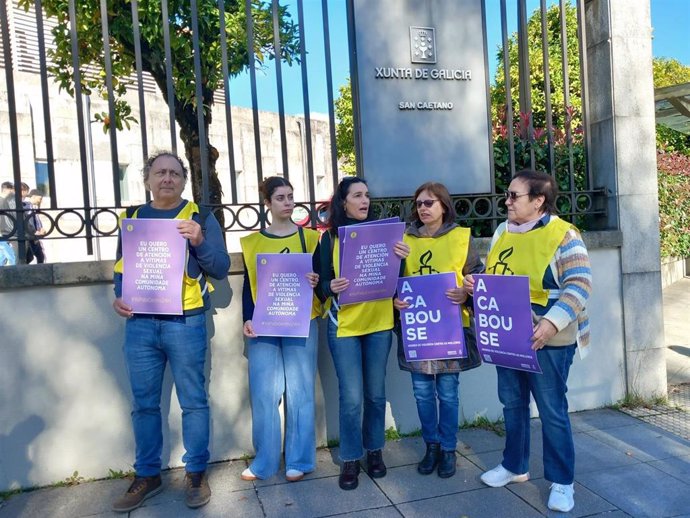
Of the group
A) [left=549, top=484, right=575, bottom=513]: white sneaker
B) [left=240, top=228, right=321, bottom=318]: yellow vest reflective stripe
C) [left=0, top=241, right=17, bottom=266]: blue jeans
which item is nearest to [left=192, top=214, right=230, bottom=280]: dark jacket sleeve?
[left=240, top=228, right=321, bottom=318]: yellow vest reflective stripe

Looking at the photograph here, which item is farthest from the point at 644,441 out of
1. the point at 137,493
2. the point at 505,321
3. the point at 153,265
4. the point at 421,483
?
the point at 153,265

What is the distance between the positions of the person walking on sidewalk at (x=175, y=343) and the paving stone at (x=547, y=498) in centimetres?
192

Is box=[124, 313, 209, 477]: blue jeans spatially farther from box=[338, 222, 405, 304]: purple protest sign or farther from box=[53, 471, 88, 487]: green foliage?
box=[338, 222, 405, 304]: purple protest sign

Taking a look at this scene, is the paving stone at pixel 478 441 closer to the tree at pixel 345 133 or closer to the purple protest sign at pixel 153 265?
the purple protest sign at pixel 153 265

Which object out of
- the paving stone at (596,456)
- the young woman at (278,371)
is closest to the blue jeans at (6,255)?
the young woman at (278,371)

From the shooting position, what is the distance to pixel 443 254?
3.55m

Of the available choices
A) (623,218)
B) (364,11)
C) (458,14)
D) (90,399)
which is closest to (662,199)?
(623,218)

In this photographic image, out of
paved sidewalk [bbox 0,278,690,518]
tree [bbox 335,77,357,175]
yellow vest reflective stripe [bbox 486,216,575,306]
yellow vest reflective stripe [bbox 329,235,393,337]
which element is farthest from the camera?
tree [bbox 335,77,357,175]

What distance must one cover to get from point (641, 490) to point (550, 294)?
1.42 meters

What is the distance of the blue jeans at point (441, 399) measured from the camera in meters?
3.61

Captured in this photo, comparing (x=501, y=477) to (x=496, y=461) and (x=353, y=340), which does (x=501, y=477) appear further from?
(x=353, y=340)

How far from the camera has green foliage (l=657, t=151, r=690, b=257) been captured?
10070 mm

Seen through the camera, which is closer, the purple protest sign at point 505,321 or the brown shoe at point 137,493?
the purple protest sign at point 505,321

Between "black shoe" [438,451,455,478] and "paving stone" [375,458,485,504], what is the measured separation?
0.03m
